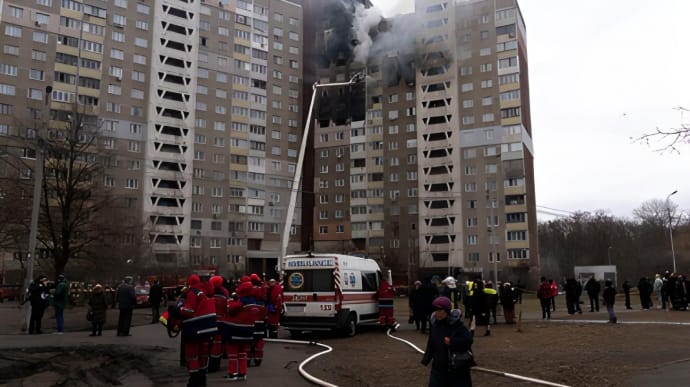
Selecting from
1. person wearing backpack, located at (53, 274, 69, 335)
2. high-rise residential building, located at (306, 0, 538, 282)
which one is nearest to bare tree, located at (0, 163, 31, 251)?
person wearing backpack, located at (53, 274, 69, 335)

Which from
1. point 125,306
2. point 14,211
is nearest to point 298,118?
point 14,211

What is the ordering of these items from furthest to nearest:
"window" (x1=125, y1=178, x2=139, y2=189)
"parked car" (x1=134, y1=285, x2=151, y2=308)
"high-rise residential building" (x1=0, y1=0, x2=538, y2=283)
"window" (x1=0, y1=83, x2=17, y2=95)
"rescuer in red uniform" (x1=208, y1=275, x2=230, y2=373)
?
"high-rise residential building" (x1=0, y1=0, x2=538, y2=283) < "window" (x1=125, y1=178, x2=139, y2=189) < "window" (x1=0, y1=83, x2=17, y2=95) < "parked car" (x1=134, y1=285, x2=151, y2=308) < "rescuer in red uniform" (x1=208, y1=275, x2=230, y2=373)

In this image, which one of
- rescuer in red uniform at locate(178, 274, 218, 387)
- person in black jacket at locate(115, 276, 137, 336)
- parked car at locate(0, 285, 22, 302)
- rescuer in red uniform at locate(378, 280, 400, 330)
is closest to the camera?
rescuer in red uniform at locate(178, 274, 218, 387)

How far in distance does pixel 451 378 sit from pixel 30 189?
101 feet

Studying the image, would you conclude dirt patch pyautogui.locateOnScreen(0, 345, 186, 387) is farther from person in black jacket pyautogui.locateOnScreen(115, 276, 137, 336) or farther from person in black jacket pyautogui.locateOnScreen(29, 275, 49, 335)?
person in black jacket pyautogui.locateOnScreen(29, 275, 49, 335)

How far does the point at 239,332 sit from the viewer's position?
9617mm

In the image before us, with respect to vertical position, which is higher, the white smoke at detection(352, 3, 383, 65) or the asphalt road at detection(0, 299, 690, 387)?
the white smoke at detection(352, 3, 383, 65)

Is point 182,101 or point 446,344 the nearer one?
point 446,344

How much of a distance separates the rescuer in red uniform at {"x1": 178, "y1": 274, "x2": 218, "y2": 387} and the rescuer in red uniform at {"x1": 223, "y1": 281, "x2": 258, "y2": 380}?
2.19ft

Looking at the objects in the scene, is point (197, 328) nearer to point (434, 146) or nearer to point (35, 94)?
point (35, 94)

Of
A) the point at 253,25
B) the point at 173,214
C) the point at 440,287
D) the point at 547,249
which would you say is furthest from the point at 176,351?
the point at 547,249

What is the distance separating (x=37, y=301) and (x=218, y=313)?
1101 cm

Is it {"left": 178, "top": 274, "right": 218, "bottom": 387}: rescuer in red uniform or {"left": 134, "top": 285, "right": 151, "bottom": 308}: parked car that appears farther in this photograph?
{"left": 134, "top": 285, "right": 151, "bottom": 308}: parked car

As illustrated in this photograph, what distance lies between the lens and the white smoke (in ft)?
241
